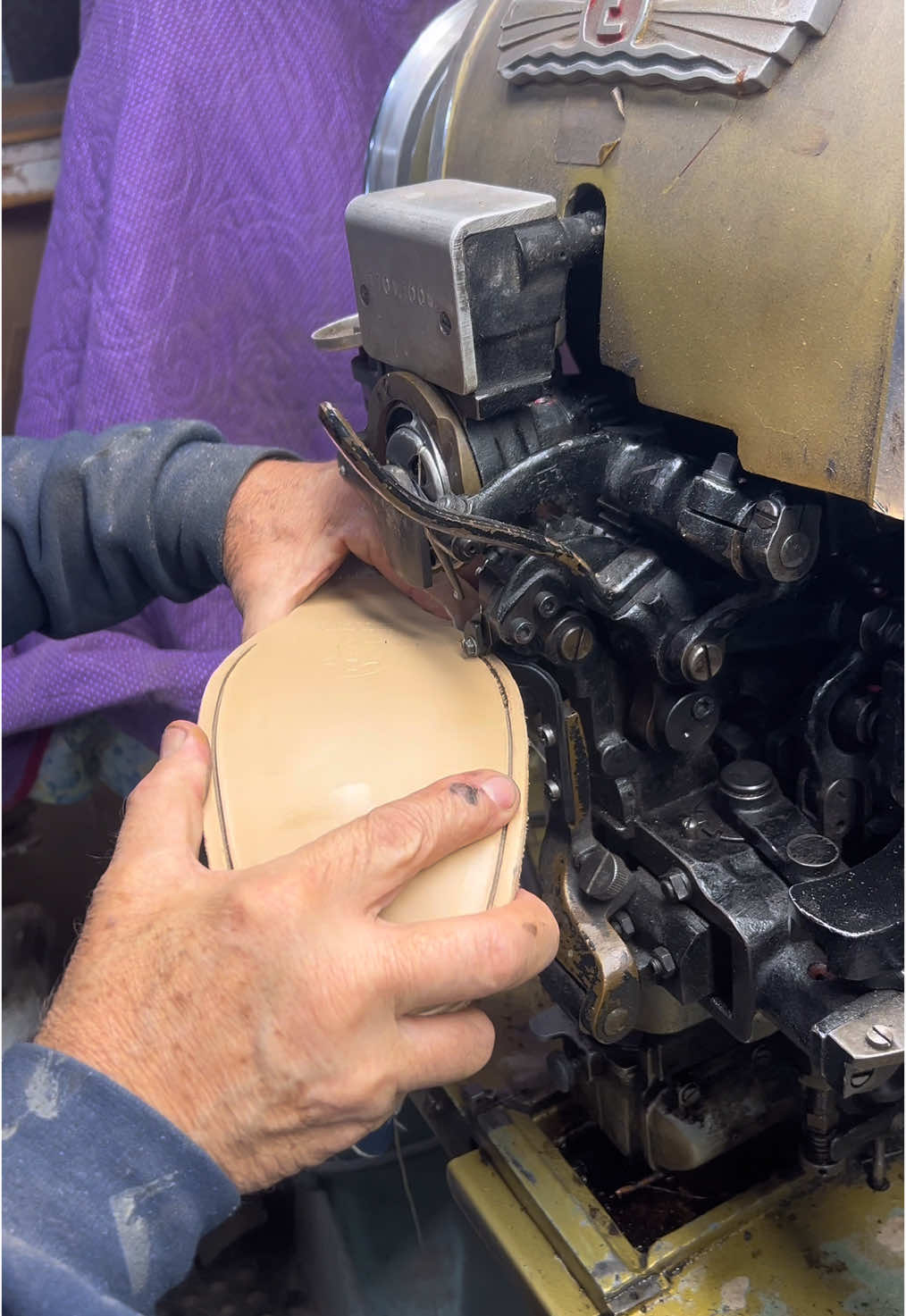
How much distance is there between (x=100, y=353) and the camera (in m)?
1.66

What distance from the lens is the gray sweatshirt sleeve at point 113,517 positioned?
1.27 meters

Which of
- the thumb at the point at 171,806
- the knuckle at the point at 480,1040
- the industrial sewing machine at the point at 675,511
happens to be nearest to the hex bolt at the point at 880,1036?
the industrial sewing machine at the point at 675,511

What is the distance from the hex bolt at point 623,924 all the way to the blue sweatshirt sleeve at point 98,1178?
344mm

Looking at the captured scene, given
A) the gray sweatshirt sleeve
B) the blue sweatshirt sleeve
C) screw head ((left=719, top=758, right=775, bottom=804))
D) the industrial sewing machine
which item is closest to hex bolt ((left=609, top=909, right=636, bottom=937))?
the industrial sewing machine

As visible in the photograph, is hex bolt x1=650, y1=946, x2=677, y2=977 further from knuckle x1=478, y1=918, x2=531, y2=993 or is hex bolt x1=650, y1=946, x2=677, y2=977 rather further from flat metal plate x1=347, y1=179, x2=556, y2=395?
flat metal plate x1=347, y1=179, x2=556, y2=395

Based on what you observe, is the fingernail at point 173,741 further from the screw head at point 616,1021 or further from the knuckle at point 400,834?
the screw head at point 616,1021

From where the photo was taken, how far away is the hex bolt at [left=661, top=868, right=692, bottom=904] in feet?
2.88

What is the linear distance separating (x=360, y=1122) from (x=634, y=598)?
387 millimetres

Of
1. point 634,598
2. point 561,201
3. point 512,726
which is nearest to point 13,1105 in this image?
point 512,726

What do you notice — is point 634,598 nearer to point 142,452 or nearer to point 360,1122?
point 360,1122

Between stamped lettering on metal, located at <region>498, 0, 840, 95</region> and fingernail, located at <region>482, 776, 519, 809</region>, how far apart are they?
1.46ft

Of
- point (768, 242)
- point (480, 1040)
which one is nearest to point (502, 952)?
point (480, 1040)

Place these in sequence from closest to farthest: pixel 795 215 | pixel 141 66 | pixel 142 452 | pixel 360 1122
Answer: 1. pixel 795 215
2. pixel 360 1122
3. pixel 142 452
4. pixel 141 66

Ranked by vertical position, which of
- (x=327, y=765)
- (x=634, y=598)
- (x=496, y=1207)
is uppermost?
(x=634, y=598)
